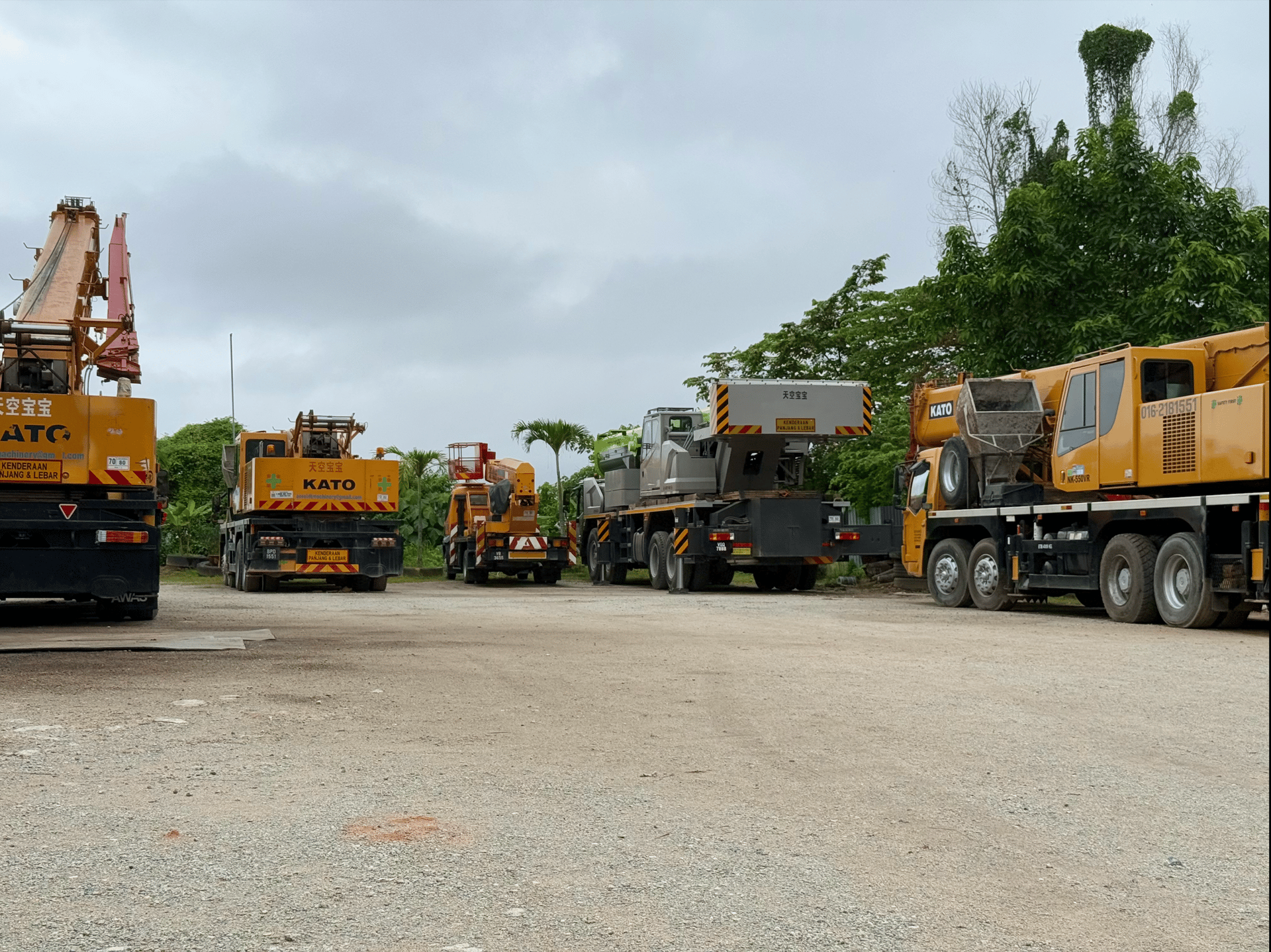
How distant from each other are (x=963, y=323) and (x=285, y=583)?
54.9ft

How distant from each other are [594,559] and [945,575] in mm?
13825

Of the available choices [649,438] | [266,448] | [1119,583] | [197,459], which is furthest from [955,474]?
[197,459]

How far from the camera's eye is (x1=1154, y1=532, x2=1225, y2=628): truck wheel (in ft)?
49.4

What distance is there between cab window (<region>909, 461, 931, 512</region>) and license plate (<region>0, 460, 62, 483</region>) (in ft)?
41.3

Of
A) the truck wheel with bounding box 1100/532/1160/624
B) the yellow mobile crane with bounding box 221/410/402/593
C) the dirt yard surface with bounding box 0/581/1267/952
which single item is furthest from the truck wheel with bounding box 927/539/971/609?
the yellow mobile crane with bounding box 221/410/402/593

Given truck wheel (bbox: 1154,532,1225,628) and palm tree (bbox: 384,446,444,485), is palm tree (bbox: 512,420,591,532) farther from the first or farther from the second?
truck wheel (bbox: 1154,532,1225,628)

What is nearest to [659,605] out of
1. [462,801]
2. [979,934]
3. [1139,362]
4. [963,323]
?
[963,323]

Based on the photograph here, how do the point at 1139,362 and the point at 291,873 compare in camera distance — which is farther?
the point at 1139,362

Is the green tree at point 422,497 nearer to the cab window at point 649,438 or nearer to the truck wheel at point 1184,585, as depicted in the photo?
the cab window at point 649,438

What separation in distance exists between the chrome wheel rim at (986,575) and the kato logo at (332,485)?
12.0 metres

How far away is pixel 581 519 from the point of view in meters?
35.0

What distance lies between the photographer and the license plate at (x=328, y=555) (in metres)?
25.6

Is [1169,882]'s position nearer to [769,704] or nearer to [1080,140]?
[769,704]

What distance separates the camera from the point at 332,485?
25781mm
